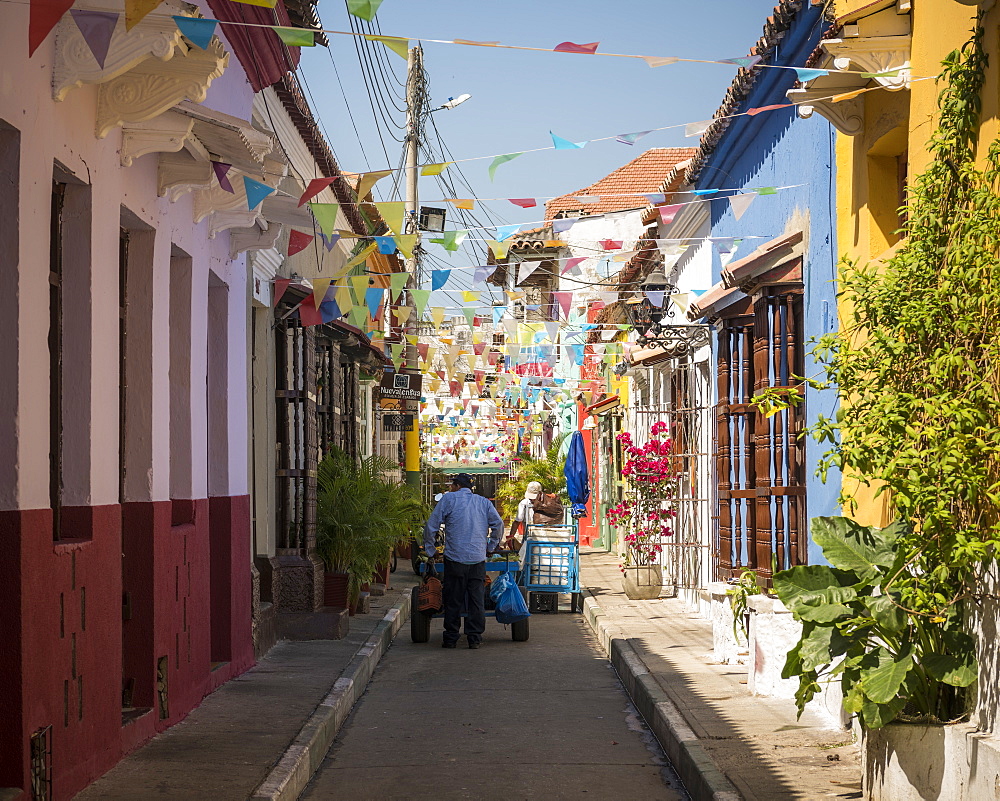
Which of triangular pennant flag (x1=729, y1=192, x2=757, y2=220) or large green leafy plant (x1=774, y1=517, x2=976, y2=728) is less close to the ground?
triangular pennant flag (x1=729, y1=192, x2=757, y2=220)

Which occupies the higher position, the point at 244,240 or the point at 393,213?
the point at 244,240

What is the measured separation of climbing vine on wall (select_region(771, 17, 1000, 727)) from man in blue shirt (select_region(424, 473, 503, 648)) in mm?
7887

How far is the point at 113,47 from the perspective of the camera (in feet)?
20.6

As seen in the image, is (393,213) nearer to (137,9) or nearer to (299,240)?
(299,240)

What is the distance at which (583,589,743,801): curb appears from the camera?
6926 millimetres

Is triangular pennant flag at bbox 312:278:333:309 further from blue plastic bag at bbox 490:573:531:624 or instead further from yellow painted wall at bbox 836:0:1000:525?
yellow painted wall at bbox 836:0:1000:525

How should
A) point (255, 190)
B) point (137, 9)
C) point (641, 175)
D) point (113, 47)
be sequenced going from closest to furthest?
1. point (137, 9)
2. point (113, 47)
3. point (255, 190)
4. point (641, 175)

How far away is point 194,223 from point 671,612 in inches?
362

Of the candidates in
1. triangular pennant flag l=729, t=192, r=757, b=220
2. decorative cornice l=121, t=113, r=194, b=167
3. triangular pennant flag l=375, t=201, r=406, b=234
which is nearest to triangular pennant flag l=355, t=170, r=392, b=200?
triangular pennant flag l=375, t=201, r=406, b=234

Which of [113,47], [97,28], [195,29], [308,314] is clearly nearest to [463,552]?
[308,314]

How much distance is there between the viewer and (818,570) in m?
6.29

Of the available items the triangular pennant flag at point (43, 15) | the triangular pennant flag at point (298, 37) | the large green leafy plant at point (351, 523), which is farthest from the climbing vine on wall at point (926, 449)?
the large green leafy plant at point (351, 523)

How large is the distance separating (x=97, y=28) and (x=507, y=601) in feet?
31.6

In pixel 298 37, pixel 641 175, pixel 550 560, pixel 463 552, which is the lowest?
pixel 550 560
